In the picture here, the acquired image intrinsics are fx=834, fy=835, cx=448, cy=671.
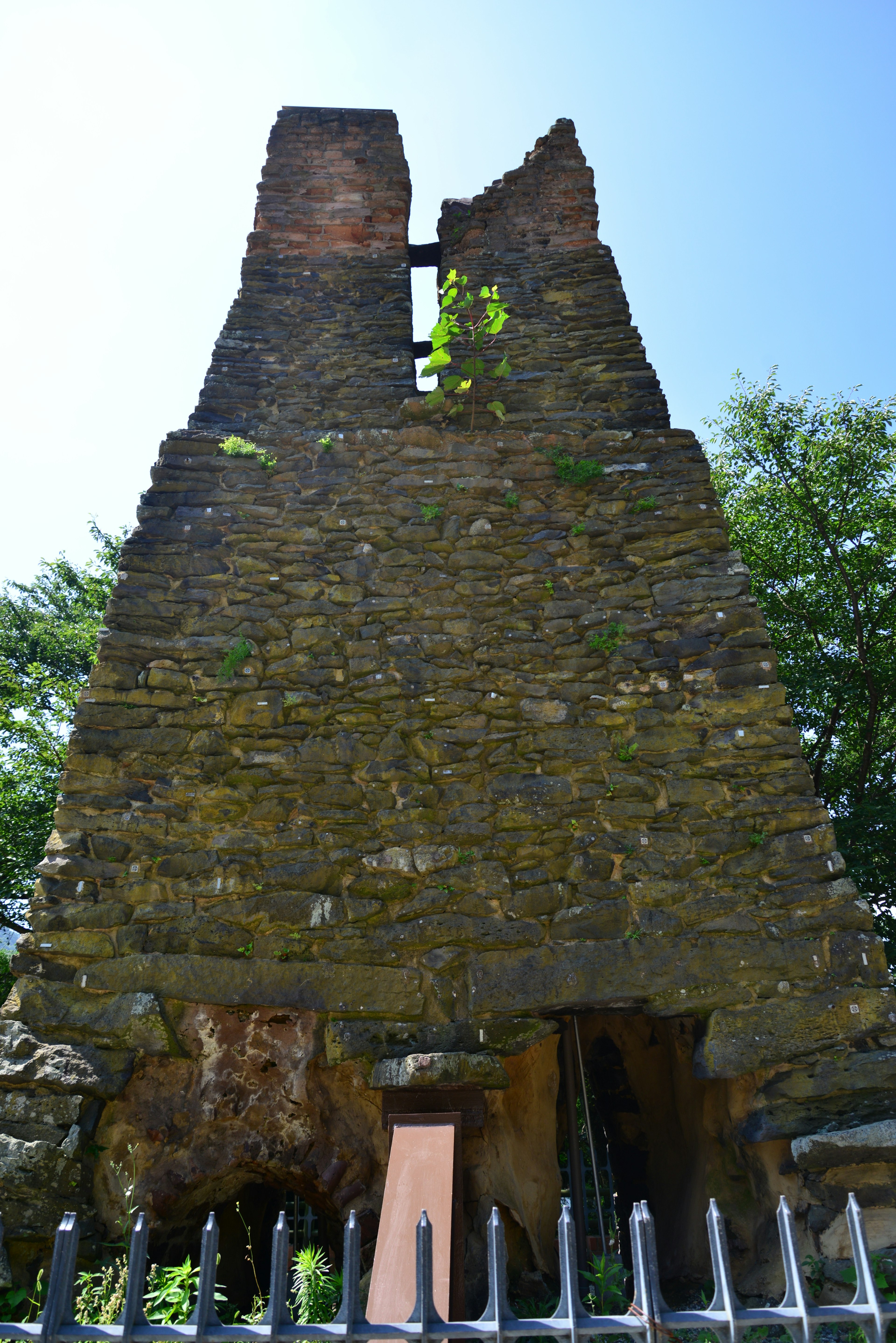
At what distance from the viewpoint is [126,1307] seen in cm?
182

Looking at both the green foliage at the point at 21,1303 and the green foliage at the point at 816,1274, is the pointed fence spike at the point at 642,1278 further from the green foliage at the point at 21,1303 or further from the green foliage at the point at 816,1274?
the green foliage at the point at 21,1303

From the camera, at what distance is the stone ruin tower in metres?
3.55

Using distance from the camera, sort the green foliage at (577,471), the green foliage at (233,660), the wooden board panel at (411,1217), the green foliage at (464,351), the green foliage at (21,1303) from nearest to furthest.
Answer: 1. the wooden board panel at (411,1217)
2. the green foliage at (21,1303)
3. the green foliage at (233,660)
4. the green foliage at (577,471)
5. the green foliage at (464,351)

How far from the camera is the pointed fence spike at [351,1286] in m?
1.79

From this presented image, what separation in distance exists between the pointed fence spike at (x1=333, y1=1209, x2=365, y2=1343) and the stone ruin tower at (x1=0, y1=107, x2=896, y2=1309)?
1.70m

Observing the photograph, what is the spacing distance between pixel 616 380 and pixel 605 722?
100 inches

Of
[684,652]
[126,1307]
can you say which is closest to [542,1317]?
[126,1307]

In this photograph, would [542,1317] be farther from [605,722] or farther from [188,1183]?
[605,722]


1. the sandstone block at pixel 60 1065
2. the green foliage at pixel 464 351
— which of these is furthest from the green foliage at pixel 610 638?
the sandstone block at pixel 60 1065

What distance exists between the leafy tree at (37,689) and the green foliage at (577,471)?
5436mm

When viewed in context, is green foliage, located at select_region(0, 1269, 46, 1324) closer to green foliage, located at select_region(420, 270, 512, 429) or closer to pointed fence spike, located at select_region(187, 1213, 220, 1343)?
pointed fence spike, located at select_region(187, 1213, 220, 1343)

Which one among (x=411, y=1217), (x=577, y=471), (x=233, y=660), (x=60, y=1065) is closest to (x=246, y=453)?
(x=233, y=660)

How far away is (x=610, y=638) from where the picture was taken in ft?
15.3

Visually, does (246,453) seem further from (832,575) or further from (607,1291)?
(832,575)
